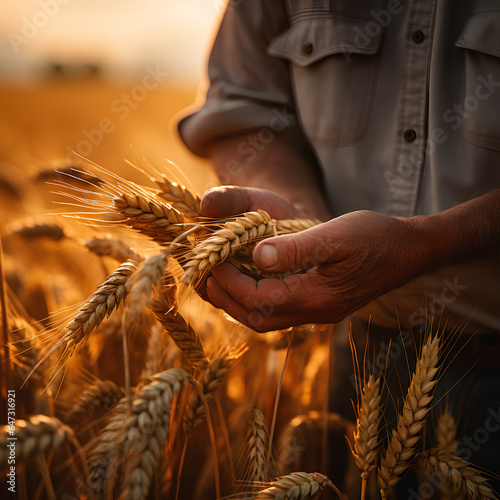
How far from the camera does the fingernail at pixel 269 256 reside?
0.82 meters

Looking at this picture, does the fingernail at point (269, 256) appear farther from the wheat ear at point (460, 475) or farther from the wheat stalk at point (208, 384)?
the wheat ear at point (460, 475)

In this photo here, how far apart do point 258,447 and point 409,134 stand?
1.04m

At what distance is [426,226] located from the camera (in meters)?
1.06

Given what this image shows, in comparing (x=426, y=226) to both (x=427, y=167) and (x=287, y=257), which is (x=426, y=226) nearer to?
(x=427, y=167)

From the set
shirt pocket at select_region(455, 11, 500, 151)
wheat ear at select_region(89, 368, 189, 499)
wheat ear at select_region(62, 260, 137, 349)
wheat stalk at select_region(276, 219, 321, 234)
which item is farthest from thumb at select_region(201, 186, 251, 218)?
shirt pocket at select_region(455, 11, 500, 151)

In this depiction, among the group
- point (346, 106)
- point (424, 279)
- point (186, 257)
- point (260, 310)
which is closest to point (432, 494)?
point (424, 279)

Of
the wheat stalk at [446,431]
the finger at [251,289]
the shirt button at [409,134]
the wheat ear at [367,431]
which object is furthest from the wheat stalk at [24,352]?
the shirt button at [409,134]

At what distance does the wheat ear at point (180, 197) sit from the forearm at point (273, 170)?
430mm

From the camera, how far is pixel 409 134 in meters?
1.29

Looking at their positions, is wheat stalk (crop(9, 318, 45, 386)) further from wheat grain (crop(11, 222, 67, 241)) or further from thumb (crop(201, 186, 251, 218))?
thumb (crop(201, 186, 251, 218))

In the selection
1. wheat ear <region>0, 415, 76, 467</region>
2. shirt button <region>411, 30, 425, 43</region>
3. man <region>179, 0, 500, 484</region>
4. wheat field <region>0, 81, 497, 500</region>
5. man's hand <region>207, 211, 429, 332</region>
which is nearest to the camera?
wheat ear <region>0, 415, 76, 467</region>

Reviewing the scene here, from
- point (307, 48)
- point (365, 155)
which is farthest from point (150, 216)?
point (307, 48)

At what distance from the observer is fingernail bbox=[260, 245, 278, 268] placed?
0.82 metres

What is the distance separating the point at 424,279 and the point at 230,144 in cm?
93
